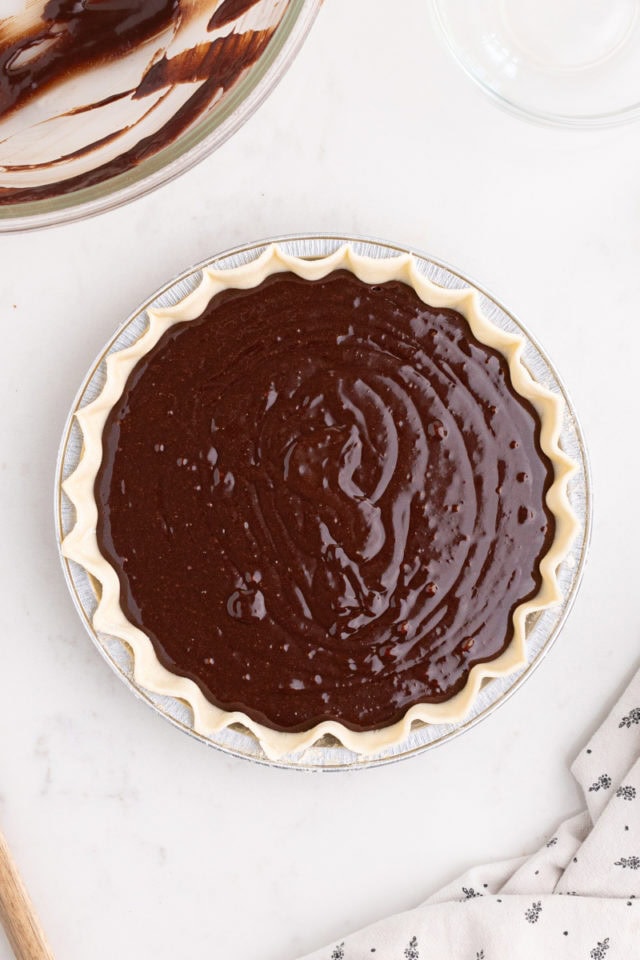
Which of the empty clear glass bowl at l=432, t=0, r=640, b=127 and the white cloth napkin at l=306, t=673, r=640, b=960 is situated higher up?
the empty clear glass bowl at l=432, t=0, r=640, b=127

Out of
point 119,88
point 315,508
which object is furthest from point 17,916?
point 119,88

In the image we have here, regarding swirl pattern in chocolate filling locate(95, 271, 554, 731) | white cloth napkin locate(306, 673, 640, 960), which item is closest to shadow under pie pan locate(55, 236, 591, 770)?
swirl pattern in chocolate filling locate(95, 271, 554, 731)

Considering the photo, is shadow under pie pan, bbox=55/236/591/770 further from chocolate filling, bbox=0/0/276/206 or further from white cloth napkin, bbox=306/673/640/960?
chocolate filling, bbox=0/0/276/206

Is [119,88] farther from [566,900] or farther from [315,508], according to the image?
[566,900]

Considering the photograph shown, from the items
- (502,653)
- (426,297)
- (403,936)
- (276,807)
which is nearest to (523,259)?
(426,297)

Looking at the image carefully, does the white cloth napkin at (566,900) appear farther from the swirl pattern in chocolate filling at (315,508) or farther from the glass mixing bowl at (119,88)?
the glass mixing bowl at (119,88)

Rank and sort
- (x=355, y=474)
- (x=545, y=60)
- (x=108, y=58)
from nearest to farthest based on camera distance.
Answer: (x=108, y=58), (x=355, y=474), (x=545, y=60)
